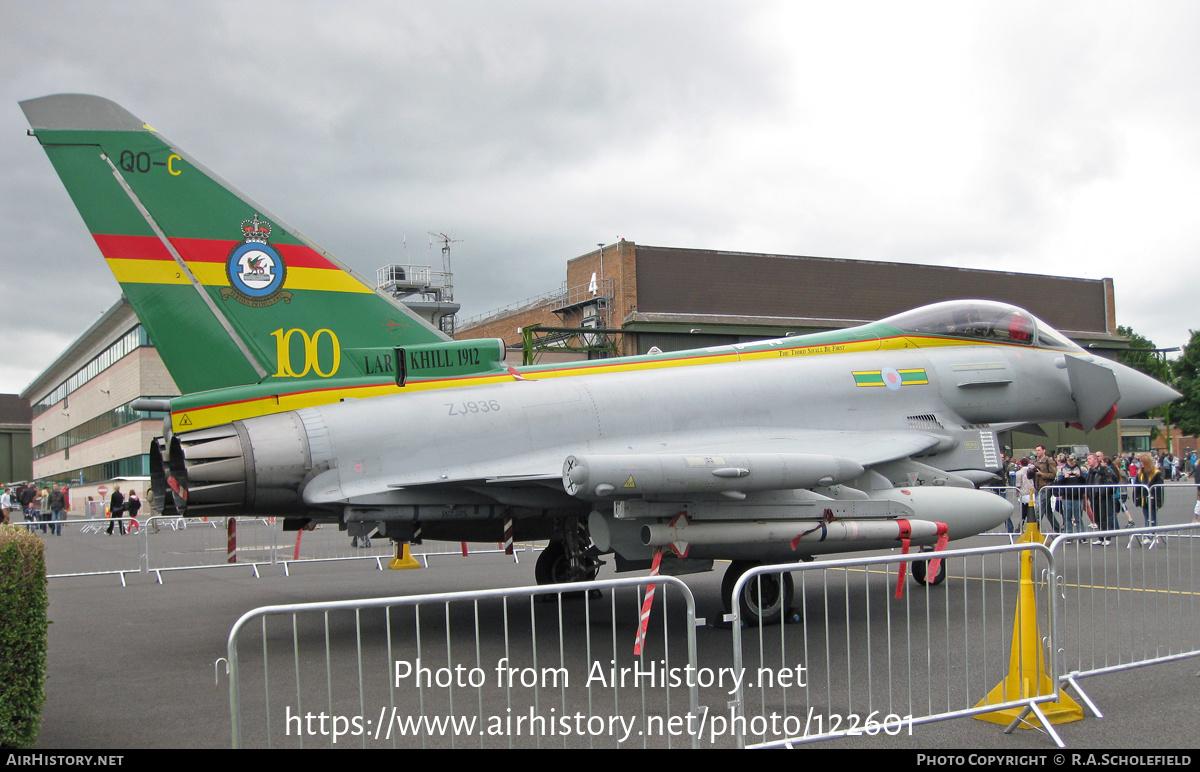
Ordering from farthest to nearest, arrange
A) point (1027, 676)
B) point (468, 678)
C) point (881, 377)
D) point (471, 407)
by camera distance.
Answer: point (881, 377)
point (471, 407)
point (468, 678)
point (1027, 676)

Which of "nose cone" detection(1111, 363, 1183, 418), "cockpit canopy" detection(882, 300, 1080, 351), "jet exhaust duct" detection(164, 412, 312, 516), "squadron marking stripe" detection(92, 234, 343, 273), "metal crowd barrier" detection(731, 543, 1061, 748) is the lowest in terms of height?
"metal crowd barrier" detection(731, 543, 1061, 748)

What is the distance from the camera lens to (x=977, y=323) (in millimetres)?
10289

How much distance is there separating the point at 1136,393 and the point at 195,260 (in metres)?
10.6

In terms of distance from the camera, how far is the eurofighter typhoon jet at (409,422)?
7105 millimetres

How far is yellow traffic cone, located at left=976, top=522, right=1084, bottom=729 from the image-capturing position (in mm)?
5094

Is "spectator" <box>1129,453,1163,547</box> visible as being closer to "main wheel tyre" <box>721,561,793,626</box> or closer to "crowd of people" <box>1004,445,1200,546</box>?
"crowd of people" <box>1004,445,1200,546</box>

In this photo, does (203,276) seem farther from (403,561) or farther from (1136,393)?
(1136,393)

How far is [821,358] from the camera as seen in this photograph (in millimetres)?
9484

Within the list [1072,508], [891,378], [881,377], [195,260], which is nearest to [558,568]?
[881,377]

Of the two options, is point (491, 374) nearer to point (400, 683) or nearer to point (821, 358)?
point (400, 683)

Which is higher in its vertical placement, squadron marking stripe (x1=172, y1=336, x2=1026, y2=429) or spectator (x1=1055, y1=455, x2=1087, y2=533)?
squadron marking stripe (x1=172, y1=336, x2=1026, y2=429)

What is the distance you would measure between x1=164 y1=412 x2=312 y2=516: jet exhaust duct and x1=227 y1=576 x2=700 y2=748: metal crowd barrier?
1038 mm

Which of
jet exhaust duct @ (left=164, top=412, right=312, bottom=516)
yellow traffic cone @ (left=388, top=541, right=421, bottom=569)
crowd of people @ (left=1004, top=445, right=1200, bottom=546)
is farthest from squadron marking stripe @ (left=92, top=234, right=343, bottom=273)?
crowd of people @ (left=1004, top=445, right=1200, bottom=546)
